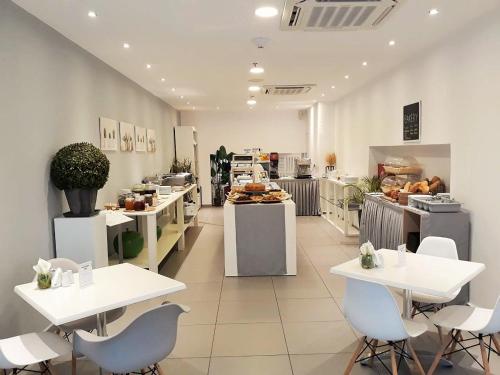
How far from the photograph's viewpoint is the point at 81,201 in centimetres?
357

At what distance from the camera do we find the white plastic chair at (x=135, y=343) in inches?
79.5

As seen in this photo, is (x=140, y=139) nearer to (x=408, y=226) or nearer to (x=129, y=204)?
(x=129, y=204)

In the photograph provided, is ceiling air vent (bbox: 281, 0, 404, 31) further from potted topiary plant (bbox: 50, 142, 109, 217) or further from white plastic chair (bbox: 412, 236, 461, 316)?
potted topiary plant (bbox: 50, 142, 109, 217)

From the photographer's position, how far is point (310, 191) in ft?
30.1

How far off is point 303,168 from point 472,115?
5.68 meters

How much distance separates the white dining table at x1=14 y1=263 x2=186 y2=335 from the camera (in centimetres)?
210

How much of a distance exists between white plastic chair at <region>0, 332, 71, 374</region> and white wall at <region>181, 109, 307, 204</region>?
8836 millimetres

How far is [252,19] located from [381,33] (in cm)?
130

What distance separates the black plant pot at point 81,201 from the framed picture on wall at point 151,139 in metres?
3.43

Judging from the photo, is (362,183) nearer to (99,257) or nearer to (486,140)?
(486,140)

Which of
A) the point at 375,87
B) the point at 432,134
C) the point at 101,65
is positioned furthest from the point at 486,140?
the point at 101,65

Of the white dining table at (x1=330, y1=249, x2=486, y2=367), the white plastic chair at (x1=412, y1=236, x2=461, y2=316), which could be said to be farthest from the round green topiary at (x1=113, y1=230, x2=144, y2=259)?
the white plastic chair at (x1=412, y1=236, x2=461, y2=316)

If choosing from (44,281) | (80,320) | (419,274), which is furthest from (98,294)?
(419,274)

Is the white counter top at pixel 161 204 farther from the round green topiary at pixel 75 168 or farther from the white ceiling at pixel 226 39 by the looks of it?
the white ceiling at pixel 226 39
